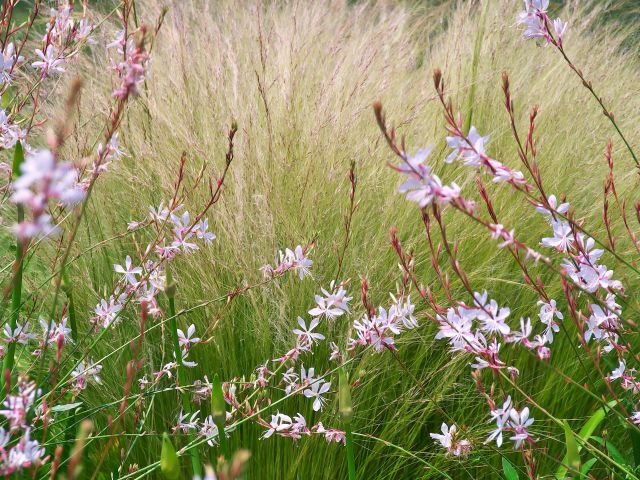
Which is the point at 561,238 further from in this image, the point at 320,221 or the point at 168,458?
the point at 320,221

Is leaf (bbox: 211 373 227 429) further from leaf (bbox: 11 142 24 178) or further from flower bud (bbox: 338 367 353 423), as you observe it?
leaf (bbox: 11 142 24 178)

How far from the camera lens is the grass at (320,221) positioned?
166 centimetres

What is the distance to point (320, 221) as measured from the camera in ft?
6.10

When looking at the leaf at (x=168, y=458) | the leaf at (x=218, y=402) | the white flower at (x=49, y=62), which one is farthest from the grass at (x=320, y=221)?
the leaf at (x=168, y=458)

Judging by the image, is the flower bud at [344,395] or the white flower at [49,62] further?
the white flower at [49,62]

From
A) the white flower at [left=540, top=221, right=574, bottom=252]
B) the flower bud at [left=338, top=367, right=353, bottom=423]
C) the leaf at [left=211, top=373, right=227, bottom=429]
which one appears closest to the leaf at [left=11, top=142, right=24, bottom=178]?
the leaf at [left=211, top=373, right=227, bottom=429]

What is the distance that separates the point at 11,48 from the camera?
1.31 meters

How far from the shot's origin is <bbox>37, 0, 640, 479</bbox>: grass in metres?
1.66

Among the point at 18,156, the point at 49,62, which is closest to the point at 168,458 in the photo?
the point at 18,156

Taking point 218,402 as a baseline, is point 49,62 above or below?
above

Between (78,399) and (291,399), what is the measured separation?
0.50 metres

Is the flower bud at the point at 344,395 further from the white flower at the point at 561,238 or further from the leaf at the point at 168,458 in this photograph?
the white flower at the point at 561,238

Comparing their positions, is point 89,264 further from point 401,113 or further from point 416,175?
point 416,175

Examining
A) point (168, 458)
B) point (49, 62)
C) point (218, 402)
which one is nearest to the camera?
point (168, 458)
